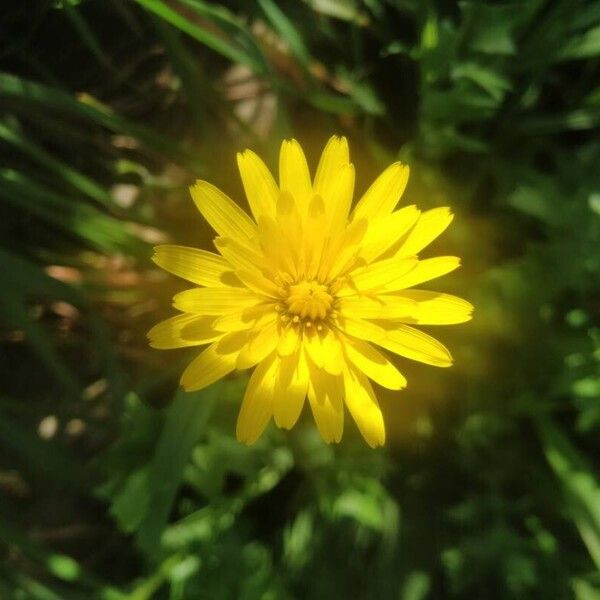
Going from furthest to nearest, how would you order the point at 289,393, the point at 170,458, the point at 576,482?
the point at 576,482 < the point at 170,458 < the point at 289,393

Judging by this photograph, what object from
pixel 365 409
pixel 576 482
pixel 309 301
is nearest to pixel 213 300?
pixel 309 301

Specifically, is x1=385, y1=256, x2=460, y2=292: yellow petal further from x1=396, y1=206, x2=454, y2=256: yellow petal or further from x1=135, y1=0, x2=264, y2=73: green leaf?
x1=135, y1=0, x2=264, y2=73: green leaf

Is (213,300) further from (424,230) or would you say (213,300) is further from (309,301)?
(424,230)

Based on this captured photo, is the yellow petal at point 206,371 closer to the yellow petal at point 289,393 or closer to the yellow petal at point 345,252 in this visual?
the yellow petal at point 289,393

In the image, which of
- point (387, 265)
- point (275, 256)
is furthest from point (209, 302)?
point (387, 265)

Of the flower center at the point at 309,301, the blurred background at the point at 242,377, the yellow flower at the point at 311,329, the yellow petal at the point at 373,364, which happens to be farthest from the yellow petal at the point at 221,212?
the blurred background at the point at 242,377

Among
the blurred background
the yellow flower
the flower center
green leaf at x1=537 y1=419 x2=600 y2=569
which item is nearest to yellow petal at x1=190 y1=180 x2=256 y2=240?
the yellow flower

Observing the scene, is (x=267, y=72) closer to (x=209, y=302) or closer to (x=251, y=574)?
(x=209, y=302)
